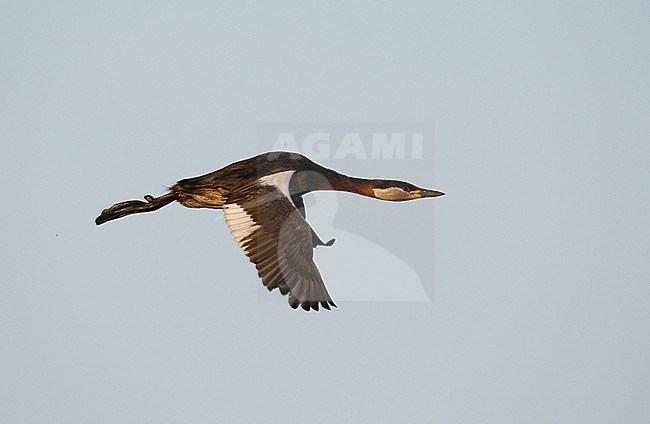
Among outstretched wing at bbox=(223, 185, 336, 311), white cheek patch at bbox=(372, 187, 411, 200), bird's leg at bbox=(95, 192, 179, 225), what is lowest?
outstretched wing at bbox=(223, 185, 336, 311)

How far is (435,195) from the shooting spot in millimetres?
22406

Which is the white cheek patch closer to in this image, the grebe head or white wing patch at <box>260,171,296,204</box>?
the grebe head

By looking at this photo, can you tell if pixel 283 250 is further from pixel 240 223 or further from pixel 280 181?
pixel 280 181

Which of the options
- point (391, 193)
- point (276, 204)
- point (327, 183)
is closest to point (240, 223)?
point (276, 204)

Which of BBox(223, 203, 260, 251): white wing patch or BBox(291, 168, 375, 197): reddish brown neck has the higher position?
BBox(291, 168, 375, 197): reddish brown neck

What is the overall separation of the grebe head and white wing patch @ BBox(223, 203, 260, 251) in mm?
2176

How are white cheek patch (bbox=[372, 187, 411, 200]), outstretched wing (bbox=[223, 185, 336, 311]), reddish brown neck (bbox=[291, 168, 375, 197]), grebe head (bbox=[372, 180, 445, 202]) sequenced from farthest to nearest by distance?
white cheek patch (bbox=[372, 187, 411, 200])
grebe head (bbox=[372, 180, 445, 202])
reddish brown neck (bbox=[291, 168, 375, 197])
outstretched wing (bbox=[223, 185, 336, 311])

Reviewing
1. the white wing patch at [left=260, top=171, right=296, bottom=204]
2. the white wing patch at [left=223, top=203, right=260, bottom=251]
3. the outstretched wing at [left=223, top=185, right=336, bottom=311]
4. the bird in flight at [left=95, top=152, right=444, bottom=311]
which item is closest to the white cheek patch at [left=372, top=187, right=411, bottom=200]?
the bird in flight at [left=95, top=152, right=444, bottom=311]

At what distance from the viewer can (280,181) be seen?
71.4 feet

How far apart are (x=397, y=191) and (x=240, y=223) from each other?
247 cm

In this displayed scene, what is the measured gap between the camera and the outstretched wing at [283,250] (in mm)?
20969

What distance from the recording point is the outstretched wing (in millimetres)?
20969

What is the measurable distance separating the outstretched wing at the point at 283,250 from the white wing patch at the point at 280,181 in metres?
0.32

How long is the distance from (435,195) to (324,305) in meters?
2.40
